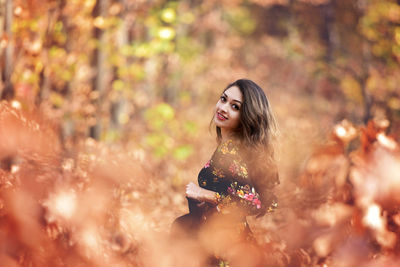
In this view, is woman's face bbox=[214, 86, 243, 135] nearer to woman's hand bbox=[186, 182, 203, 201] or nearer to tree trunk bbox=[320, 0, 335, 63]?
woman's hand bbox=[186, 182, 203, 201]

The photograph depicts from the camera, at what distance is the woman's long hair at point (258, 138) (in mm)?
1957

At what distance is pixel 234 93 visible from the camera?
6.57 feet

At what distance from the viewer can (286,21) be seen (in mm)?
16562

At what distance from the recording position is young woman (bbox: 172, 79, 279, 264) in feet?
6.25

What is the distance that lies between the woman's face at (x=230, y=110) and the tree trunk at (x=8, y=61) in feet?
5.76

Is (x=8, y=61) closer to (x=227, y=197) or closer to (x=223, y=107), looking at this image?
(x=223, y=107)

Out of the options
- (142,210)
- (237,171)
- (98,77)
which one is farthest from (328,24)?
(237,171)

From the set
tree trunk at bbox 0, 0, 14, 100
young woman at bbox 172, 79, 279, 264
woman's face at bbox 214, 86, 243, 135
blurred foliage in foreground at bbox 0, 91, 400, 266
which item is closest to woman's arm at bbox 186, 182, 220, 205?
young woman at bbox 172, 79, 279, 264

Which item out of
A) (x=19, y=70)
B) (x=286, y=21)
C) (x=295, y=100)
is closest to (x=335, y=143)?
(x=19, y=70)

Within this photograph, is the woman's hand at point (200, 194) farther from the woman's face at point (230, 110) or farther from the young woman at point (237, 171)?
the woman's face at point (230, 110)

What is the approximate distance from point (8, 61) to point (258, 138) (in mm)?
2044

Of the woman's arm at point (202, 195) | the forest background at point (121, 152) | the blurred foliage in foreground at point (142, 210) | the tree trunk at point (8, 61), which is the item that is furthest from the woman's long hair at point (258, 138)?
the tree trunk at point (8, 61)

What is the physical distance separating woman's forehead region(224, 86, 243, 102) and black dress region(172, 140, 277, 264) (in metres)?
0.21

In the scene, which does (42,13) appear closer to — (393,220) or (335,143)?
(335,143)
